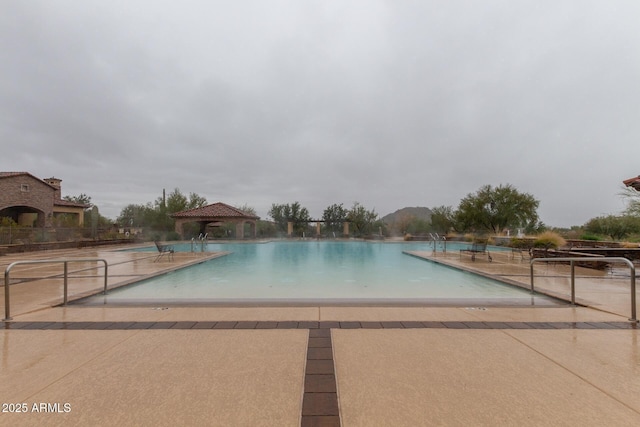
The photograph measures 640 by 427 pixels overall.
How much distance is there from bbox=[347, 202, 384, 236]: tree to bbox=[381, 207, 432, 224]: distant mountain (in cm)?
116

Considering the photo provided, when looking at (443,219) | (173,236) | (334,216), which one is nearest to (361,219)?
(334,216)

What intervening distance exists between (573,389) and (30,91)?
1847cm

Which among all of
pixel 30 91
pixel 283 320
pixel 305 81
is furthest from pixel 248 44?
pixel 283 320

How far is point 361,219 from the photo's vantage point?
1203 inches

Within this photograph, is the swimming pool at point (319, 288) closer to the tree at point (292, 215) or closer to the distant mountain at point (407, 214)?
the distant mountain at point (407, 214)

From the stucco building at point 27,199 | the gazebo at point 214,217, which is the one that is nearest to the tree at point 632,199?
the gazebo at point 214,217

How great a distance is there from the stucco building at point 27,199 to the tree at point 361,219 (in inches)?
905

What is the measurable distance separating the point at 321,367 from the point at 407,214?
2965 centimetres

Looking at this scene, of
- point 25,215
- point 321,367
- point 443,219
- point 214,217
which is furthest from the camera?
point 443,219

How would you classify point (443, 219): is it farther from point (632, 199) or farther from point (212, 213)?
point (212, 213)

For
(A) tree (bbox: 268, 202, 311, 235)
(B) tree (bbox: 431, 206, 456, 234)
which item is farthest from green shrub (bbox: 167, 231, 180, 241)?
(B) tree (bbox: 431, 206, 456, 234)

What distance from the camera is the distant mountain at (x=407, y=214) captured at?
98.9 ft

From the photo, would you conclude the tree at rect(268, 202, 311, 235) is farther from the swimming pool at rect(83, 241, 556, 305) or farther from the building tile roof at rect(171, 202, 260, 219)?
the swimming pool at rect(83, 241, 556, 305)

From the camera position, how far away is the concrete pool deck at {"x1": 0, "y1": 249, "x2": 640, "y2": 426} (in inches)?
72.8
